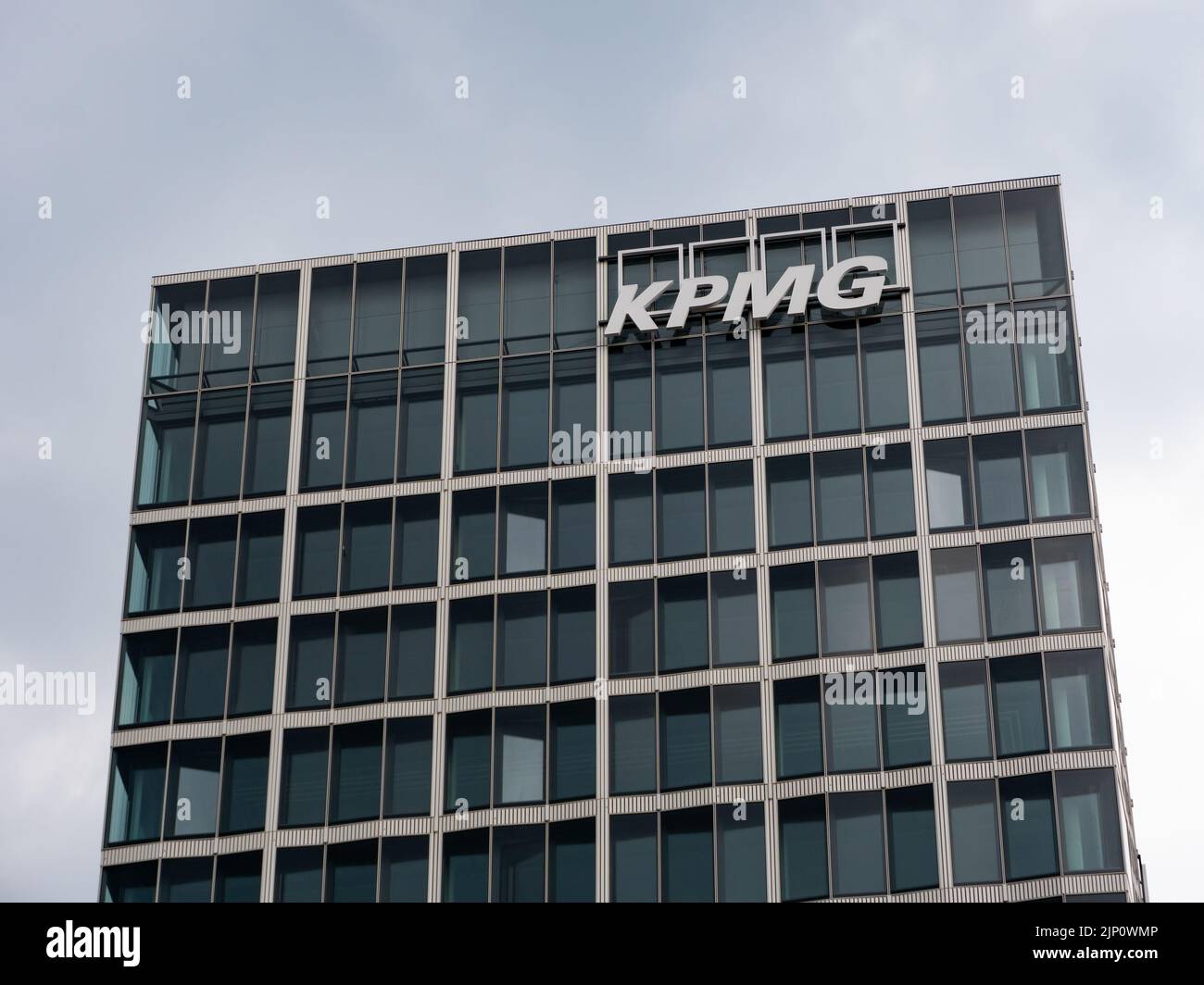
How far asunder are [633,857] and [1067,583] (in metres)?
17.3

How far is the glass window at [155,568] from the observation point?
70312 millimetres

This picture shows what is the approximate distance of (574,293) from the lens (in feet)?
239

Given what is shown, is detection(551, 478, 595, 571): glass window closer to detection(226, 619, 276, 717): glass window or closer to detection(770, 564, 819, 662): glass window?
detection(770, 564, 819, 662): glass window

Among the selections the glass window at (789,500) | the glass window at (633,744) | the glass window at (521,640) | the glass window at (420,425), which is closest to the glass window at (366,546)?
the glass window at (420,425)

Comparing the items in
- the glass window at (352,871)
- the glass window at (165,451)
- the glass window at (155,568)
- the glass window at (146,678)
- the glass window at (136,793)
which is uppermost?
the glass window at (165,451)

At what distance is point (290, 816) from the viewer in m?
65.8

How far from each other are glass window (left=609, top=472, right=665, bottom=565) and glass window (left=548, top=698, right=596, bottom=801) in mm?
5605

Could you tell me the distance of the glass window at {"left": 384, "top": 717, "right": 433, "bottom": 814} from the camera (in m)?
65.2

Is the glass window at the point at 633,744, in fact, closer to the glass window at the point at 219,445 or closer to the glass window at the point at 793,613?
the glass window at the point at 793,613

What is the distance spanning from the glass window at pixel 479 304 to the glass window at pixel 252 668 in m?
12.9

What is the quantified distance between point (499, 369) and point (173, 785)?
19.3 m

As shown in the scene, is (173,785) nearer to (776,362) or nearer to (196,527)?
(196,527)

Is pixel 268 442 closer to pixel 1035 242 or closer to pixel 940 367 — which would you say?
pixel 940 367
